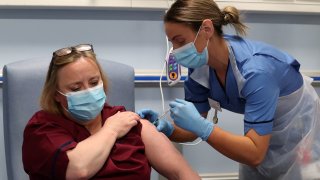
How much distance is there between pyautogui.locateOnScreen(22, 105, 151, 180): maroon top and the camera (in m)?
1.20

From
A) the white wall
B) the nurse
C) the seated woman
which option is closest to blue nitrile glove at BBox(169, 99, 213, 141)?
the nurse

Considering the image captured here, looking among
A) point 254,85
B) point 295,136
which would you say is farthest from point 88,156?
point 295,136

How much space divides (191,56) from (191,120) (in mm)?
270

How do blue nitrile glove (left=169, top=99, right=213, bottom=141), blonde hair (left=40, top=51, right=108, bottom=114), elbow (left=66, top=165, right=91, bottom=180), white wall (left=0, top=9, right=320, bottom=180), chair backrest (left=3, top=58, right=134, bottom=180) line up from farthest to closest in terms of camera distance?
white wall (left=0, top=9, right=320, bottom=180)
chair backrest (left=3, top=58, right=134, bottom=180)
blue nitrile glove (left=169, top=99, right=213, bottom=141)
blonde hair (left=40, top=51, right=108, bottom=114)
elbow (left=66, top=165, right=91, bottom=180)

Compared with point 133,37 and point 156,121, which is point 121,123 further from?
point 133,37

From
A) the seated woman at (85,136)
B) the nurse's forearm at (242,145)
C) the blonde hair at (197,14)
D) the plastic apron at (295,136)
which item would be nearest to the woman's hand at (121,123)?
the seated woman at (85,136)

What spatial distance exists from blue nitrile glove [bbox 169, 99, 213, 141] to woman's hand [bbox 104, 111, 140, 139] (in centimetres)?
18

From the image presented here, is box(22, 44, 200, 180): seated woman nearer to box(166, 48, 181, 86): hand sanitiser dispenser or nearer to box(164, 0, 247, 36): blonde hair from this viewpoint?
box(164, 0, 247, 36): blonde hair

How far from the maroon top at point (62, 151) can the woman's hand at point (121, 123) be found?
3cm

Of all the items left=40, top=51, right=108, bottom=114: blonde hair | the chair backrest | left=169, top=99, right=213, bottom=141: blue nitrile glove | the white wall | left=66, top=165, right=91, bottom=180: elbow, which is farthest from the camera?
the white wall

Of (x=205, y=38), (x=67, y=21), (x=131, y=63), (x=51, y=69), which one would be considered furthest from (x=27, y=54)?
(x=205, y=38)

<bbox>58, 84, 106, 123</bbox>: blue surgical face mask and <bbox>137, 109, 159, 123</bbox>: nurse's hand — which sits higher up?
<bbox>58, 84, 106, 123</bbox>: blue surgical face mask

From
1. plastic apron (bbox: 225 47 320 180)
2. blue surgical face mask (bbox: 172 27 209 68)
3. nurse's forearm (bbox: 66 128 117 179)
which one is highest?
blue surgical face mask (bbox: 172 27 209 68)

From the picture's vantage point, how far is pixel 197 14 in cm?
Result: 146
